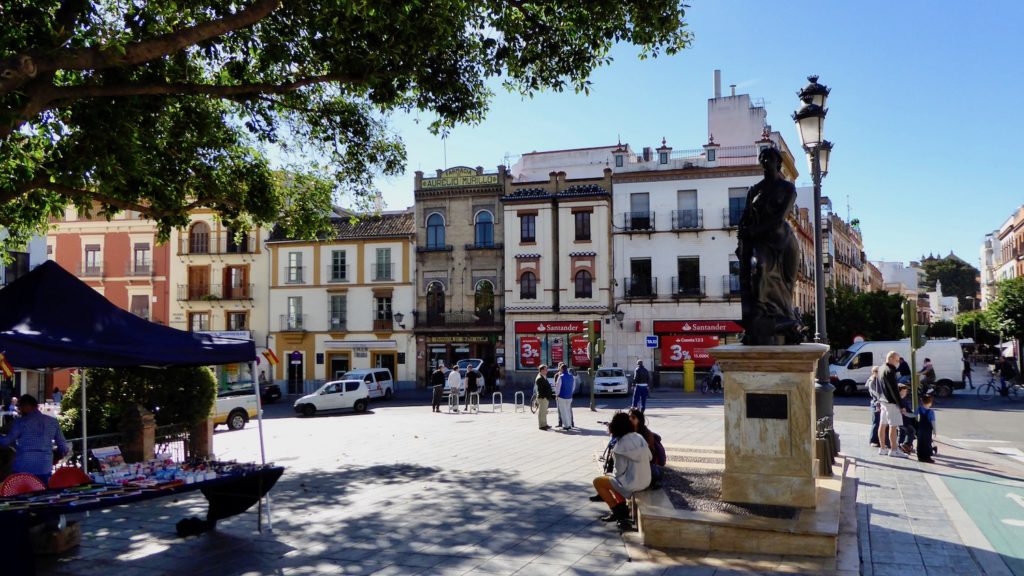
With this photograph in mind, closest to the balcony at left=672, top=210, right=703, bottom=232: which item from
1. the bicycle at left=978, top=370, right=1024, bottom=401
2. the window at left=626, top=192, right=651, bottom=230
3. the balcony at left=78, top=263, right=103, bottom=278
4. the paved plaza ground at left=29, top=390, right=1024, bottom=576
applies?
the window at left=626, top=192, right=651, bottom=230

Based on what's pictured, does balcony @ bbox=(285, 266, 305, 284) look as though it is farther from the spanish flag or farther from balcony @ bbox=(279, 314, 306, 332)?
the spanish flag

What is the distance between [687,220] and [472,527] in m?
31.2

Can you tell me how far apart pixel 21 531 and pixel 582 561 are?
463 cm

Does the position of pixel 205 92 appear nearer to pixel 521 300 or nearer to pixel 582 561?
pixel 582 561

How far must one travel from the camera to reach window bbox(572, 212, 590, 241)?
37.5 meters

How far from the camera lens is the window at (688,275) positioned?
36094mm

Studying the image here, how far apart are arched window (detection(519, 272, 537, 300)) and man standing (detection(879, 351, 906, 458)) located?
26.5m

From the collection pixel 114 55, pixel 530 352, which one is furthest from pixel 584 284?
pixel 114 55

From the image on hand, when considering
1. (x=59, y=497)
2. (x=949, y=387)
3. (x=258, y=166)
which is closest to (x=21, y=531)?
(x=59, y=497)

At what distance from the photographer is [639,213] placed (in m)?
37.3

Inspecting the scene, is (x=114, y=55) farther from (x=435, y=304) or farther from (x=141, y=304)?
(x=141, y=304)

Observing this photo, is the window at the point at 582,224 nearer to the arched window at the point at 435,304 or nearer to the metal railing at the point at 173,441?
the arched window at the point at 435,304

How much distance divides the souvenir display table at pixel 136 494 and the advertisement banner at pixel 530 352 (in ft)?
98.6

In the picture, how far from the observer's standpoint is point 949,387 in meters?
26.7
